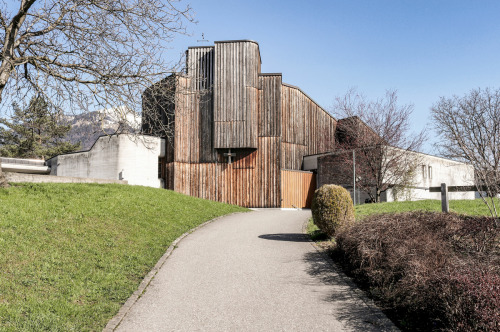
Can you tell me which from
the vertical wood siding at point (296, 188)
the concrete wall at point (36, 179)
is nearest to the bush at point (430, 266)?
the concrete wall at point (36, 179)

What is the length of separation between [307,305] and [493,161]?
5.40 meters

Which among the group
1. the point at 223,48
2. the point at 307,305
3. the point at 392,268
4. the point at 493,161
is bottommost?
the point at 307,305

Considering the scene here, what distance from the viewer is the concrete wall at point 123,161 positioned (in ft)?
86.8

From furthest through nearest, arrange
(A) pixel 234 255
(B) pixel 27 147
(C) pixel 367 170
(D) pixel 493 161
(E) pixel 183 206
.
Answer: (B) pixel 27 147
(C) pixel 367 170
(E) pixel 183 206
(A) pixel 234 255
(D) pixel 493 161

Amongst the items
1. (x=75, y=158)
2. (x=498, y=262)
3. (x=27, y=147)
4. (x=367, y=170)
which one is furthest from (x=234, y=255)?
(x=27, y=147)

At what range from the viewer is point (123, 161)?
26.5 m

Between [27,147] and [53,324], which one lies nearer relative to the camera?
[53,324]

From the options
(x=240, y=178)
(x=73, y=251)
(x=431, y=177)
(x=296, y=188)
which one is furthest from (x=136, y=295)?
(x=431, y=177)

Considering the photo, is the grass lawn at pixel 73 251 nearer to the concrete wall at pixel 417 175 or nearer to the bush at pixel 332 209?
the bush at pixel 332 209

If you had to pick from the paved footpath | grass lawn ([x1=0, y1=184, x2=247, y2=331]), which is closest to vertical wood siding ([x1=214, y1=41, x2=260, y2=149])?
grass lawn ([x1=0, y1=184, x2=247, y2=331])

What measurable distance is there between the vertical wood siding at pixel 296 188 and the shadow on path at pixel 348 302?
1784 cm

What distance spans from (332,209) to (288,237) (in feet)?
7.40

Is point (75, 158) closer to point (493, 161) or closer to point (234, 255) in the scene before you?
point (234, 255)

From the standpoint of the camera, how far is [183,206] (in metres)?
17.6
